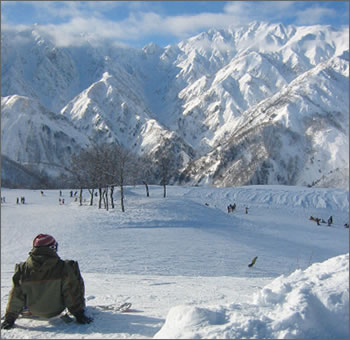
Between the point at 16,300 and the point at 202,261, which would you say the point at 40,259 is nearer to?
the point at 16,300

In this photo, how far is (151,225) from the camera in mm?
36531

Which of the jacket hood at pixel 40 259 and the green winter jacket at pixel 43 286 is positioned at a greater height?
the jacket hood at pixel 40 259

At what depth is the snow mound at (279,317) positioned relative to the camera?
4.99 m

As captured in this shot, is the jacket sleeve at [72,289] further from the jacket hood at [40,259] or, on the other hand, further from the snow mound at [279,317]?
the snow mound at [279,317]

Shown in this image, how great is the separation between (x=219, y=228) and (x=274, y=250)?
8632 millimetres

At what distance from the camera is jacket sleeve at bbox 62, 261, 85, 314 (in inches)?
240

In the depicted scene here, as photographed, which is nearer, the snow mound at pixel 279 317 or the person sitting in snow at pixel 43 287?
the snow mound at pixel 279 317

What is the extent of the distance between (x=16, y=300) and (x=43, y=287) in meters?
0.45

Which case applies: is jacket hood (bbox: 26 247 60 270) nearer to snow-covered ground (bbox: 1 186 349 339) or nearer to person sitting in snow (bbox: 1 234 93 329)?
person sitting in snow (bbox: 1 234 93 329)

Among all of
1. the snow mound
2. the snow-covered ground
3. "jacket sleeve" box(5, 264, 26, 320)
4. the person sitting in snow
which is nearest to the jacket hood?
the person sitting in snow

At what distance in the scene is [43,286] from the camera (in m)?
6.07

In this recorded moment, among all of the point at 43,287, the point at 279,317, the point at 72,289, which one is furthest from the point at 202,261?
the point at 279,317

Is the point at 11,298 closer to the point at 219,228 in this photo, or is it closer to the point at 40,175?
the point at 219,228

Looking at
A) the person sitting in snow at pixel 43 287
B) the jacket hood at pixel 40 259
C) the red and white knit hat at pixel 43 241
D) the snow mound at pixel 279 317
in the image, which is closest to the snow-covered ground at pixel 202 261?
the snow mound at pixel 279 317
